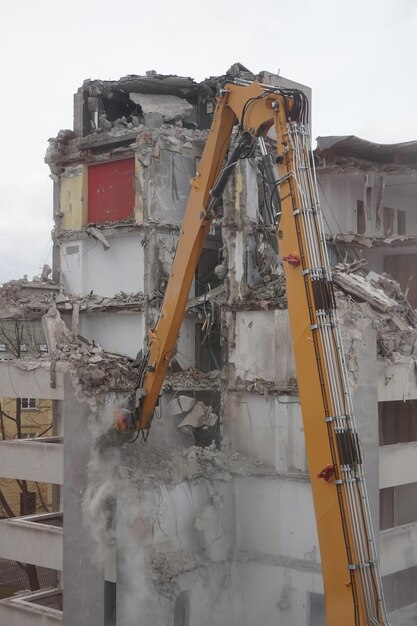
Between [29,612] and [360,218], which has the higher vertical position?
[360,218]

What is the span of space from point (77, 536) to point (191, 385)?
4572 mm

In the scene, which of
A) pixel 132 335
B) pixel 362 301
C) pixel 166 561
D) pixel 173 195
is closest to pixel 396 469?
pixel 362 301

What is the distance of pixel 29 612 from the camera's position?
60.8 feet

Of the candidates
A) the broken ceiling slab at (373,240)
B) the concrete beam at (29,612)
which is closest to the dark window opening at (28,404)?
the concrete beam at (29,612)

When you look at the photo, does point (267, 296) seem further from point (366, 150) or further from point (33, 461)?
point (33, 461)

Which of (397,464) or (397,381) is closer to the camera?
(397,381)

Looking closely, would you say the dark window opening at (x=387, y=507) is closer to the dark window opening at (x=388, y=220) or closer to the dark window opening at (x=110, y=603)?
the dark window opening at (x=388, y=220)

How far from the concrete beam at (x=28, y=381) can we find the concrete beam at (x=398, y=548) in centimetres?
803

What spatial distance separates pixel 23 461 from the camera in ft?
62.7

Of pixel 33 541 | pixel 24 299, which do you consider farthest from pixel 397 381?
pixel 24 299

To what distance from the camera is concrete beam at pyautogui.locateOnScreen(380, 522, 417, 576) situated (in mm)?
18688

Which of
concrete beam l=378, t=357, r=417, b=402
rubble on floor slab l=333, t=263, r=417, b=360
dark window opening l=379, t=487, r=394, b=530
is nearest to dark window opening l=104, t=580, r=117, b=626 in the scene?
concrete beam l=378, t=357, r=417, b=402

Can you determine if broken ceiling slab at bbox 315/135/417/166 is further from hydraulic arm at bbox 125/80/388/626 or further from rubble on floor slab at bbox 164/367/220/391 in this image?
hydraulic arm at bbox 125/80/388/626

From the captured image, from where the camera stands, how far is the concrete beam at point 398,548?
736 inches
